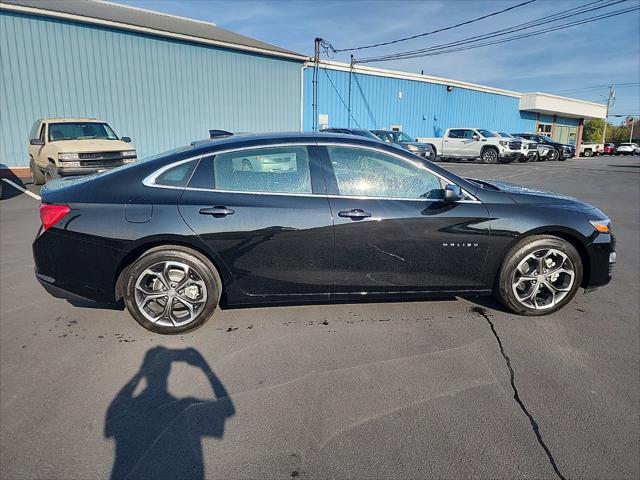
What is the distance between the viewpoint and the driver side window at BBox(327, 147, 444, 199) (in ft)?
11.5

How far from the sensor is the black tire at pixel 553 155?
30356mm

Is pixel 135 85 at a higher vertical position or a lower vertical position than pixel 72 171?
higher

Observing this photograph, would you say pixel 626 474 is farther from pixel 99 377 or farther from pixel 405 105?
pixel 405 105

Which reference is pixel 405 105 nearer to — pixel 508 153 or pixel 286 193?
pixel 508 153

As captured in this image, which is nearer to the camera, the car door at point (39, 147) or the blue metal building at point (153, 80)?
the car door at point (39, 147)

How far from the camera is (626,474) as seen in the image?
2041 millimetres

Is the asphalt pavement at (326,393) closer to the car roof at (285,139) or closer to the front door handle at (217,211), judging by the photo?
the front door handle at (217,211)

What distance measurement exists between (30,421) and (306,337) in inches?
72.7

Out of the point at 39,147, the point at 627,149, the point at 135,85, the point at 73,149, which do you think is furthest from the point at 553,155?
the point at 627,149

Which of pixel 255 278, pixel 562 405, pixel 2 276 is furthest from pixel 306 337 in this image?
pixel 2 276

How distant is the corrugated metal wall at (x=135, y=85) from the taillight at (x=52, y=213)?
1413 centimetres

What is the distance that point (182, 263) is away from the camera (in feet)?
10.9

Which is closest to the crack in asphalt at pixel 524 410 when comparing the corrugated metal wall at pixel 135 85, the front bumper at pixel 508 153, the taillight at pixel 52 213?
the taillight at pixel 52 213

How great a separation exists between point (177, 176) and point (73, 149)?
8.28 m
